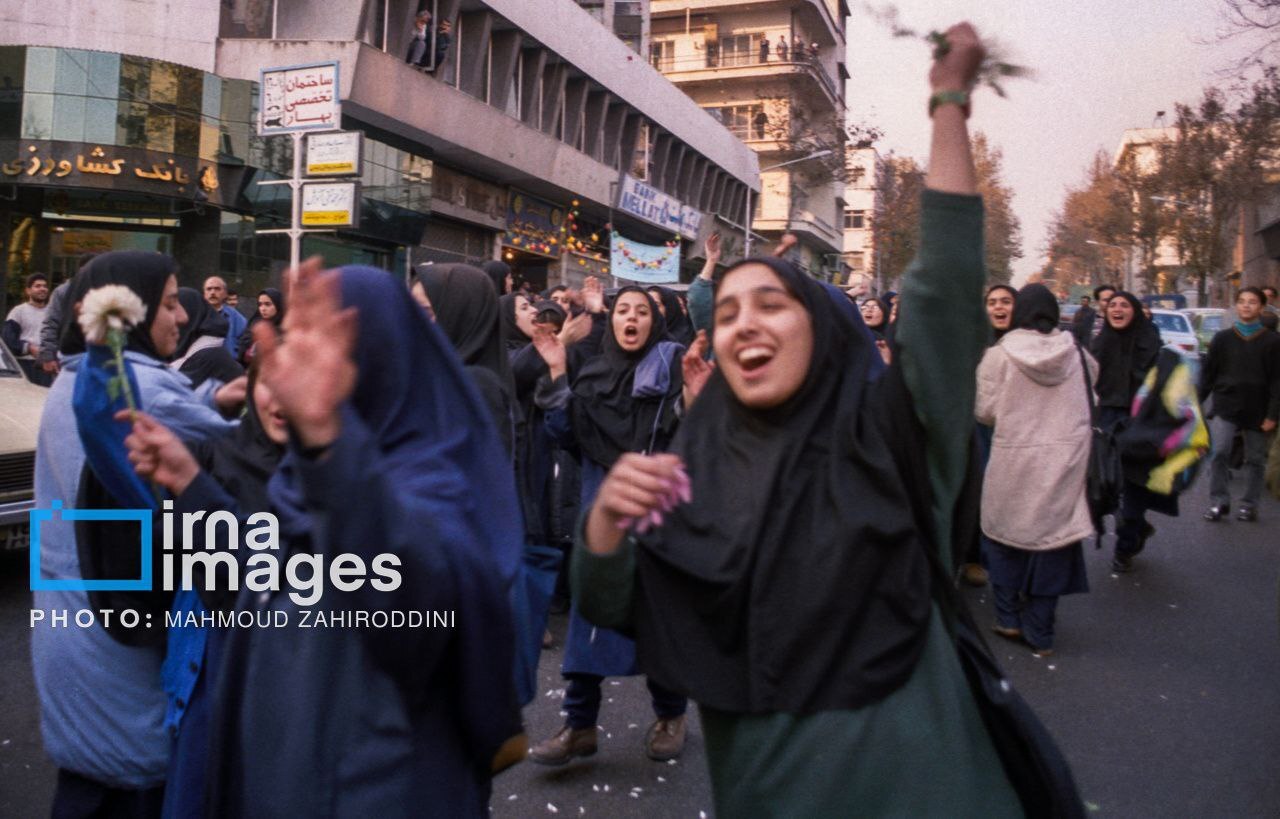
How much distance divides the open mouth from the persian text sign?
12521mm

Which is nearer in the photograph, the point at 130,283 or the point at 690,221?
the point at 130,283

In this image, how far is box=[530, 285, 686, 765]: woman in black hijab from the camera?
399cm

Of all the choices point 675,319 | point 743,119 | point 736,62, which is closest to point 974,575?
point 675,319

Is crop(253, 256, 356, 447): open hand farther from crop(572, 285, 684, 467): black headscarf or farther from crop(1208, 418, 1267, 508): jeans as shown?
crop(1208, 418, 1267, 508): jeans

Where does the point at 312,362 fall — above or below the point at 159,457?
above

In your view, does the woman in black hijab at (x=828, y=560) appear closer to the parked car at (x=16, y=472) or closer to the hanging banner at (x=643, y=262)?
the parked car at (x=16, y=472)

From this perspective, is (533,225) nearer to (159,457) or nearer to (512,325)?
(512,325)

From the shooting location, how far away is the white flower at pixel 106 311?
214 cm

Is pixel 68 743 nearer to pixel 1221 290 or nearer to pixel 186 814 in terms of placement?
pixel 186 814

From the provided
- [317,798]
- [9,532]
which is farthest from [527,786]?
[9,532]

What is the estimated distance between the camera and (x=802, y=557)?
5.65 feet

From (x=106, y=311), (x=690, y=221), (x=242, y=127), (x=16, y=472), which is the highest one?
(x=690, y=221)

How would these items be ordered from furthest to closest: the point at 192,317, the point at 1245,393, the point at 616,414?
the point at 1245,393
the point at 192,317
the point at 616,414

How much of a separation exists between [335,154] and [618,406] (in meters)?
12.5
